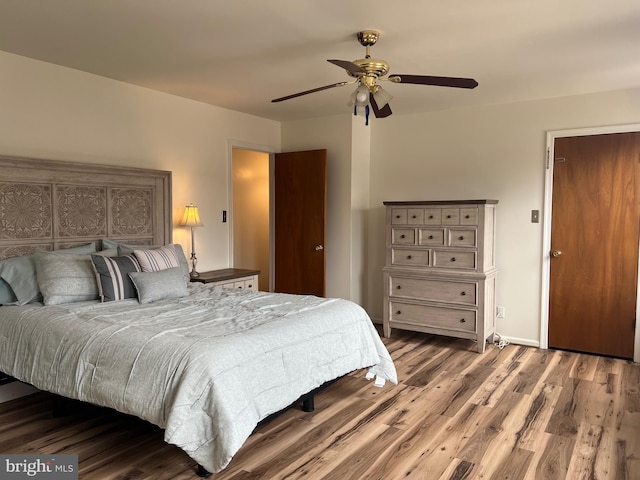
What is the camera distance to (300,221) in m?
5.39

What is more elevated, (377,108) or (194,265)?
(377,108)

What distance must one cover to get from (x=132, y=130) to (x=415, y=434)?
3272mm

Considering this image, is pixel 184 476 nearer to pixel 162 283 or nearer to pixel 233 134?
pixel 162 283

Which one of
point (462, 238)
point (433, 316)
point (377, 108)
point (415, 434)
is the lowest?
point (415, 434)

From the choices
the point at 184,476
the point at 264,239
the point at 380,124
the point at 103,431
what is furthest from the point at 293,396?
the point at 264,239

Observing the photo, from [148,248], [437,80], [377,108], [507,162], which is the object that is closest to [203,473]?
[148,248]

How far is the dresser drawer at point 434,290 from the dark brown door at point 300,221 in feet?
2.92

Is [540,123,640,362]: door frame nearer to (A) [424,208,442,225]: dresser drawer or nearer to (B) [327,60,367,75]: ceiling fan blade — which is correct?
(A) [424,208,442,225]: dresser drawer

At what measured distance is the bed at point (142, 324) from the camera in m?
2.18

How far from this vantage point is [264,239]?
6711 millimetres

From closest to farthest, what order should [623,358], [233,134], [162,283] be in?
[162,283] → [623,358] → [233,134]

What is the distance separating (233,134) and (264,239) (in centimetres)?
201

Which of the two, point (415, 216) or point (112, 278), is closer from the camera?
point (112, 278)

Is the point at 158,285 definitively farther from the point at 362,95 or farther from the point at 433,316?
the point at 433,316
